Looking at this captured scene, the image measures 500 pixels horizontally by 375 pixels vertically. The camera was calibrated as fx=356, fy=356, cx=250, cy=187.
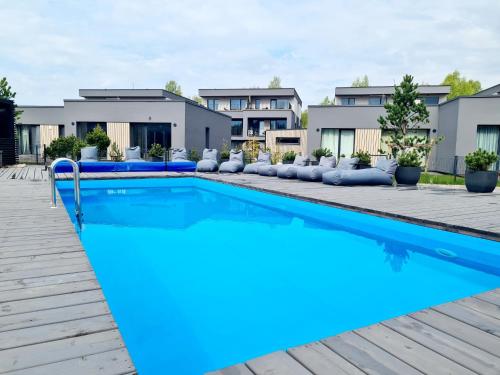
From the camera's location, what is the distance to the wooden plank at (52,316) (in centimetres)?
209

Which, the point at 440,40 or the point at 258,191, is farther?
the point at 440,40

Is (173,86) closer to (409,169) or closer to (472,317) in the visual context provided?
(409,169)

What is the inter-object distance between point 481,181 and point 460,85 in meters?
45.4

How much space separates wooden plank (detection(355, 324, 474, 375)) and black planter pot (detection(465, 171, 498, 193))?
8874 millimetres

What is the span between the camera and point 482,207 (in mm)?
6938

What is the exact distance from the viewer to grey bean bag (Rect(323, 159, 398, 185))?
1080 cm

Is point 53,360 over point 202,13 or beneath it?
beneath

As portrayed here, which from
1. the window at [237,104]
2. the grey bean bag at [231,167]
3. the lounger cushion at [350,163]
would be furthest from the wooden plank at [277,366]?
the window at [237,104]

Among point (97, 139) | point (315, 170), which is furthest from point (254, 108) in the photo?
point (315, 170)

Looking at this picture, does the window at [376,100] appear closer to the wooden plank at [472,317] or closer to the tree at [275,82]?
the tree at [275,82]

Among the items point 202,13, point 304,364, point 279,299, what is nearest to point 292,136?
point 202,13

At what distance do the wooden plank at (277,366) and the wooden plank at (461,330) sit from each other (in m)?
1.02

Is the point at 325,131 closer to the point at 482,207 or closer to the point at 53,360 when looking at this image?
the point at 482,207

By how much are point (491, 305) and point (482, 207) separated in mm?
5167
